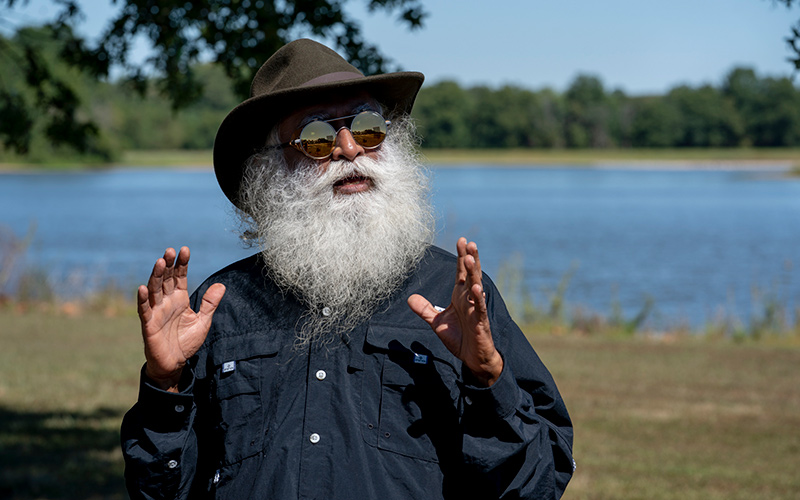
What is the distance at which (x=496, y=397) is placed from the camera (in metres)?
2.08

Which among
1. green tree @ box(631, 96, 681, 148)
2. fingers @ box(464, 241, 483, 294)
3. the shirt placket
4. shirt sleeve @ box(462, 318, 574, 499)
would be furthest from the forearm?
green tree @ box(631, 96, 681, 148)

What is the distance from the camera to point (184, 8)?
15.6ft

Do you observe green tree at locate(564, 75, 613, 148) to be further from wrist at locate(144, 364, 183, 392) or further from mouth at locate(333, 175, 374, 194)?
wrist at locate(144, 364, 183, 392)

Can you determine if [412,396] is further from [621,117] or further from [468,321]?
[621,117]

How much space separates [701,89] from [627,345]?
112 metres

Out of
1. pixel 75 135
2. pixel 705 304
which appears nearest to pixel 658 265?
pixel 705 304

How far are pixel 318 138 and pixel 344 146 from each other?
8 cm

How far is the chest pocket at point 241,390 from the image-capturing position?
7.49 ft

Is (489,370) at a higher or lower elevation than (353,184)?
lower

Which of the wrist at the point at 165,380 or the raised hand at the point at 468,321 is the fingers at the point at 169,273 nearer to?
the wrist at the point at 165,380

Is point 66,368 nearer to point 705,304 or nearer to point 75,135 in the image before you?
point 75,135

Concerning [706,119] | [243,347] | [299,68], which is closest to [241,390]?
[243,347]

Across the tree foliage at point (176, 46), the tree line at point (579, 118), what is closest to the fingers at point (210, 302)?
→ the tree foliage at point (176, 46)

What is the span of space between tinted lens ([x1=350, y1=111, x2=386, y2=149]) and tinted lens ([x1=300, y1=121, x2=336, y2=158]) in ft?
0.24
